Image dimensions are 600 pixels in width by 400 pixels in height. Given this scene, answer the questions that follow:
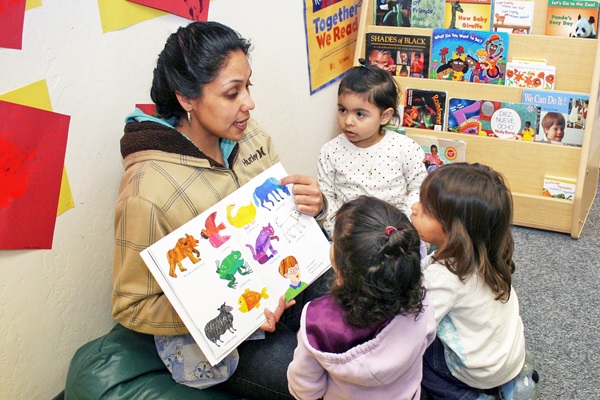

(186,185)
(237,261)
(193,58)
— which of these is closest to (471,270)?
(237,261)

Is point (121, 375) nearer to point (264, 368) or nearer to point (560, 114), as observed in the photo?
point (264, 368)

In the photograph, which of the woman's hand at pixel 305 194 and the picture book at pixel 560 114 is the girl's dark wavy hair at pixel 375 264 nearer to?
the woman's hand at pixel 305 194

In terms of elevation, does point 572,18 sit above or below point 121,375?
above

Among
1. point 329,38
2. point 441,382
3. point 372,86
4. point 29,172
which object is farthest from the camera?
point 329,38

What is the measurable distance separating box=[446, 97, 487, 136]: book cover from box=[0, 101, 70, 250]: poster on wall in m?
1.98

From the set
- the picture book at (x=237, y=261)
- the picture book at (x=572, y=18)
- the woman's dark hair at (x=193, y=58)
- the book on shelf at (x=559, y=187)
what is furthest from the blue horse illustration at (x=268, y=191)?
the picture book at (x=572, y=18)

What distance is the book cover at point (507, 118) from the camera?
2852mm

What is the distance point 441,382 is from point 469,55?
1751mm

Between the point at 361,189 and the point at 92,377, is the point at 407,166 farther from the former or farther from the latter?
the point at 92,377

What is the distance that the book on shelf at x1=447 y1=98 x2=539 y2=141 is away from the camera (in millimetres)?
2865

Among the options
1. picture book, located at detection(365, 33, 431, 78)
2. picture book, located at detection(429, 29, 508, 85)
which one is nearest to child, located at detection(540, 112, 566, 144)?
picture book, located at detection(429, 29, 508, 85)

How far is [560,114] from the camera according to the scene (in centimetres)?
280

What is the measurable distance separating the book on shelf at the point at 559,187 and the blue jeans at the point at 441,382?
1.47 m

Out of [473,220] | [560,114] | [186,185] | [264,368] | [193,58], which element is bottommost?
[264,368]
